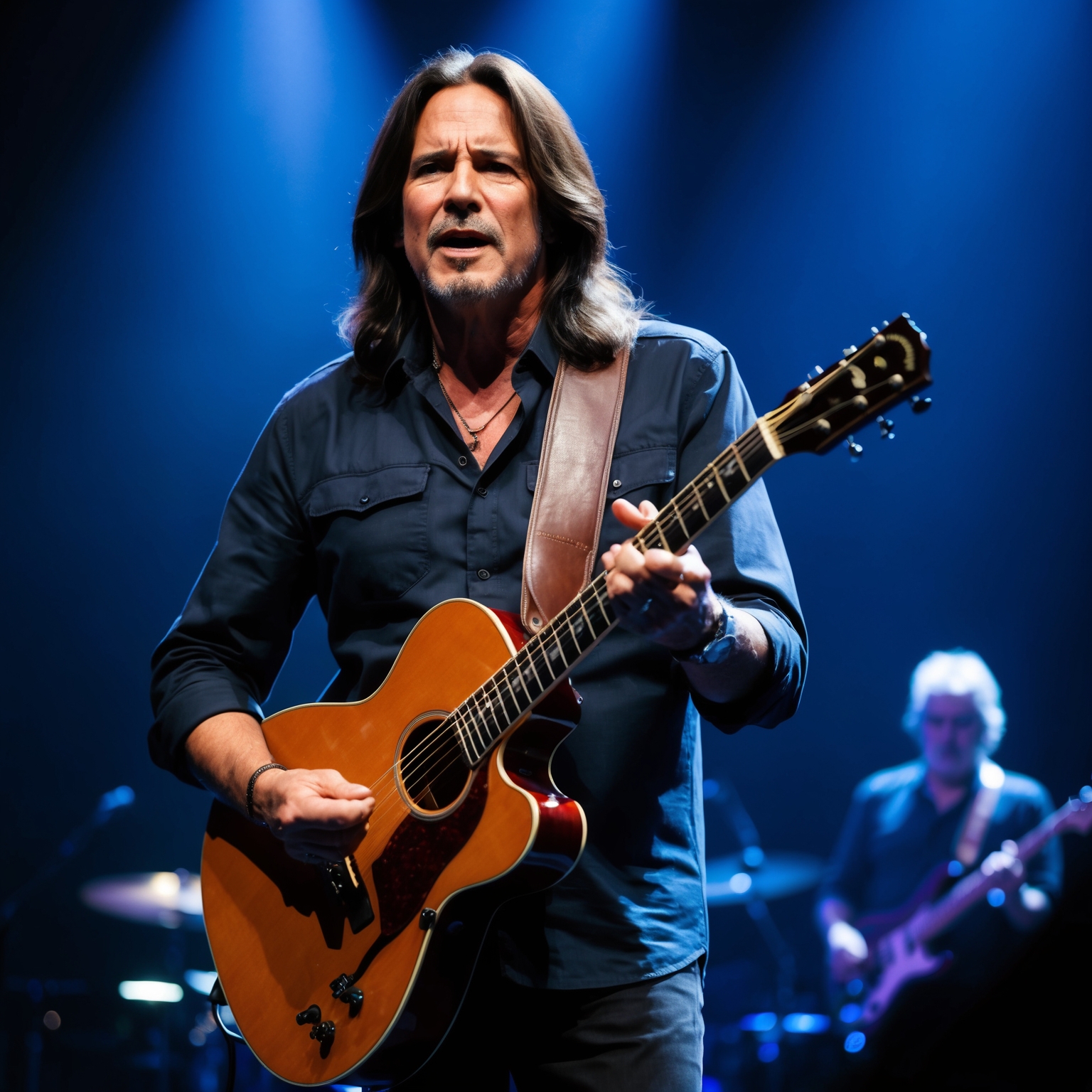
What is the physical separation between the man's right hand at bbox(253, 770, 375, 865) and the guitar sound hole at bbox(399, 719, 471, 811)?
0.32 feet

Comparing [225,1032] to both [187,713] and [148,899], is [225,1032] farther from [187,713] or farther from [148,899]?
[148,899]

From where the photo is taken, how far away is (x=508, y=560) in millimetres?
2168

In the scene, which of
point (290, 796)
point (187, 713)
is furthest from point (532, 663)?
point (187, 713)

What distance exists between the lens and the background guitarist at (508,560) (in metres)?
1.86

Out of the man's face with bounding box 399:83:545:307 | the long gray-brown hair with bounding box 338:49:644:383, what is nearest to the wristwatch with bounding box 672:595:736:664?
the long gray-brown hair with bounding box 338:49:644:383

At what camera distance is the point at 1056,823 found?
5008 millimetres

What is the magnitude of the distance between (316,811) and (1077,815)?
3.93 m

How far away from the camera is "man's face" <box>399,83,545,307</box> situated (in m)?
2.41

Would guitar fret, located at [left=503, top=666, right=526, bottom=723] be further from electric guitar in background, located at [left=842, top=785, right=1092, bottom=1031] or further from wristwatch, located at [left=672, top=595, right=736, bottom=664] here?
electric guitar in background, located at [left=842, top=785, right=1092, bottom=1031]

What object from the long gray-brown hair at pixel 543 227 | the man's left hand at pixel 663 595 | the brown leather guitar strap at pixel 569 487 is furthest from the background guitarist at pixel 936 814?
the man's left hand at pixel 663 595

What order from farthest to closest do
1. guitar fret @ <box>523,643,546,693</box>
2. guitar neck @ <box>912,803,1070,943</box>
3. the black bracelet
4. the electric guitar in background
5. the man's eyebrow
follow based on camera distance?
guitar neck @ <box>912,803,1070,943</box> < the electric guitar in background < the man's eyebrow < the black bracelet < guitar fret @ <box>523,643,546,693</box>

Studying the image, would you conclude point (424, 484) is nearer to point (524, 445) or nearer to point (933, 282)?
point (524, 445)

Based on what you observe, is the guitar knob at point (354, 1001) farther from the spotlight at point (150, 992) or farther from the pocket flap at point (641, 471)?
the spotlight at point (150, 992)

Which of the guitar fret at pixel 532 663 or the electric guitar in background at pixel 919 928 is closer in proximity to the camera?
the guitar fret at pixel 532 663
